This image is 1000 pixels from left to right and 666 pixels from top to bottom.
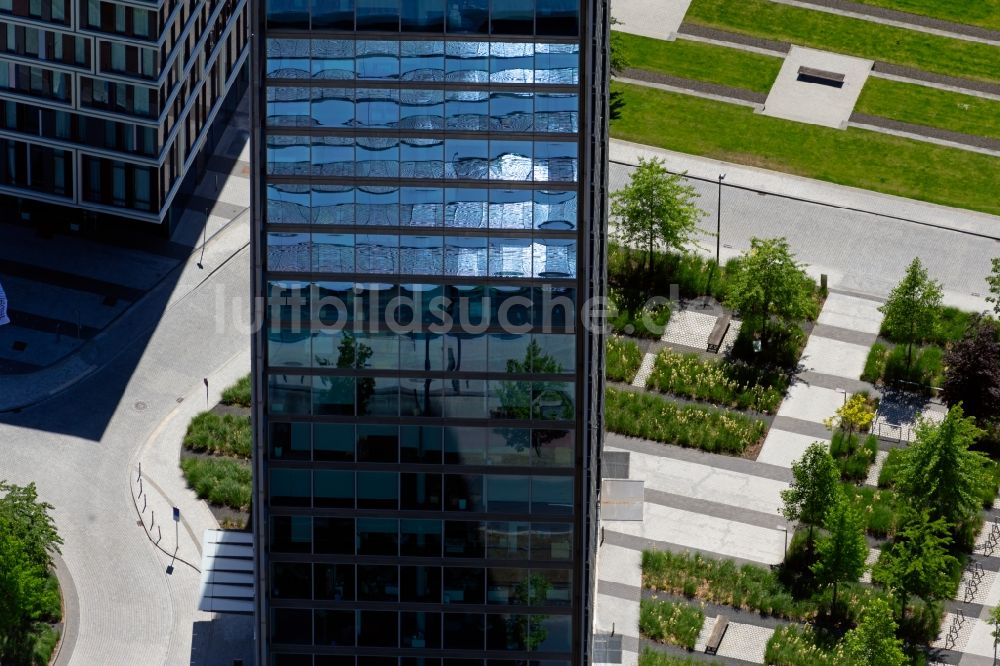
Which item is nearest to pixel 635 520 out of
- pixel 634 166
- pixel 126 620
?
pixel 126 620

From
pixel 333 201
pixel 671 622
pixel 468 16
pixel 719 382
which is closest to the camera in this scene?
pixel 468 16

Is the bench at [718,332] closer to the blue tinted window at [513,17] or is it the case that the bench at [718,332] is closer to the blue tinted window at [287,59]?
the blue tinted window at [513,17]

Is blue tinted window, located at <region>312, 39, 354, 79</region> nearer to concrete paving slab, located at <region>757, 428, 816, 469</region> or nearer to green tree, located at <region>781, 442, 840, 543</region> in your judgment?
green tree, located at <region>781, 442, 840, 543</region>

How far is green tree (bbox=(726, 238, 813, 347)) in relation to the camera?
430 feet

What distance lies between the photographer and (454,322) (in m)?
98.2

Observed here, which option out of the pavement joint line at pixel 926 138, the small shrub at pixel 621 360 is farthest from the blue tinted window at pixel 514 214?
the pavement joint line at pixel 926 138

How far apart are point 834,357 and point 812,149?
21.0 m

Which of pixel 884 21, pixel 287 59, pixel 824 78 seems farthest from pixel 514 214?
pixel 884 21

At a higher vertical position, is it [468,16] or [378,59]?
[468,16]

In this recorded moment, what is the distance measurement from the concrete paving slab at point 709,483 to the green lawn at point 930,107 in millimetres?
36527

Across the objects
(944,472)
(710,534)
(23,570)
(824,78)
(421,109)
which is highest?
(421,109)

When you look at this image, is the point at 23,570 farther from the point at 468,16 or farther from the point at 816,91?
the point at 816,91

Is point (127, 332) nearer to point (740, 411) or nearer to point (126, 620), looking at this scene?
point (126, 620)

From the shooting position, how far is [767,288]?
131 m
